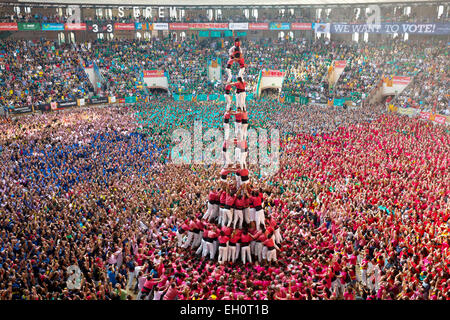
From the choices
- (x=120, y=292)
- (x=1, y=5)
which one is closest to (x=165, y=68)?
(x=1, y=5)

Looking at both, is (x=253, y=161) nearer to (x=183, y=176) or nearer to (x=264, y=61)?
(x=183, y=176)

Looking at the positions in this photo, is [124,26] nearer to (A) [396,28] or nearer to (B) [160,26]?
(B) [160,26]

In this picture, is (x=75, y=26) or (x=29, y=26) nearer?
(x=29, y=26)

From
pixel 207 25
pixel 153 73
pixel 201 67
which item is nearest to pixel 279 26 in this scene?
pixel 207 25

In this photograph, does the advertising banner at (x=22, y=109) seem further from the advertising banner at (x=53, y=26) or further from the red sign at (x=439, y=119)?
the red sign at (x=439, y=119)

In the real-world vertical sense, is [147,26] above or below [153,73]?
above
